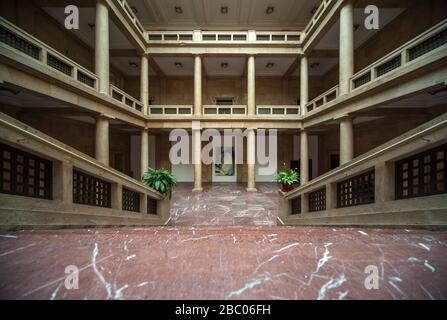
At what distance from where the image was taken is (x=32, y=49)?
20.8 feet

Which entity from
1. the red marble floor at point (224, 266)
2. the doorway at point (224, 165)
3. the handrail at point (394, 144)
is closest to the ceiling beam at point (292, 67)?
the doorway at point (224, 165)

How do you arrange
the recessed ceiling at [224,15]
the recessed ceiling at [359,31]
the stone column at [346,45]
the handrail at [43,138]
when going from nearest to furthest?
the handrail at [43,138] → the stone column at [346,45] → the recessed ceiling at [359,31] → the recessed ceiling at [224,15]

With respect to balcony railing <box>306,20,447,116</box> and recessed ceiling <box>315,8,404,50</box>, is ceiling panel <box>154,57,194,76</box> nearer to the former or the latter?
recessed ceiling <box>315,8,404,50</box>

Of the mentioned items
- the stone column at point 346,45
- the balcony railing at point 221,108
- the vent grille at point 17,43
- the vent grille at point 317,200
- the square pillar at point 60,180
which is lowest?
the vent grille at point 317,200

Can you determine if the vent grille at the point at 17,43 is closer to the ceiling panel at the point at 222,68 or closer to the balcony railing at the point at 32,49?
the balcony railing at the point at 32,49

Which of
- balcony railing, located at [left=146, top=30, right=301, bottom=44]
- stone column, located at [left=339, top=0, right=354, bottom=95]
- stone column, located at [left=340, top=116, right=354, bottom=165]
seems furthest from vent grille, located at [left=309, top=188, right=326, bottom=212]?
balcony railing, located at [left=146, top=30, right=301, bottom=44]

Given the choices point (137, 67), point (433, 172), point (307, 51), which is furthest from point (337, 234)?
point (137, 67)

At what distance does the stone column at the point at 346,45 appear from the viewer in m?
8.91

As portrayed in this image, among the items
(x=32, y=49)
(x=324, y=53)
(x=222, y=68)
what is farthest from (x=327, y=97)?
(x=32, y=49)

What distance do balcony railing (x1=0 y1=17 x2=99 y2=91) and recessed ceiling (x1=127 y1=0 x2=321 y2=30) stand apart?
8997 mm

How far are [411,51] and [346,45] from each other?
2.99 metres

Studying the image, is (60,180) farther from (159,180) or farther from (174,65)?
(174,65)

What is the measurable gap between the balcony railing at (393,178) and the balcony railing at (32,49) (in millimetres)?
8835

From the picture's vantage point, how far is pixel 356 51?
13.1 metres
